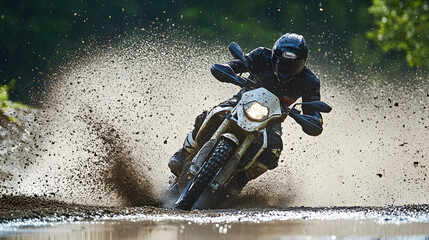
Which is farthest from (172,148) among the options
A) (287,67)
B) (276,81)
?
(287,67)

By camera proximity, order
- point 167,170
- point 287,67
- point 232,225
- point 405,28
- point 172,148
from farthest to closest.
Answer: point 405,28, point 172,148, point 167,170, point 287,67, point 232,225

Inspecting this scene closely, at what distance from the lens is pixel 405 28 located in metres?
23.5

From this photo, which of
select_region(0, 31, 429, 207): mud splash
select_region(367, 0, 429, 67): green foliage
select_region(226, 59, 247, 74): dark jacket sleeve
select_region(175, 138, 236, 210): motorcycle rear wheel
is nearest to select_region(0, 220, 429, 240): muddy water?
select_region(175, 138, 236, 210): motorcycle rear wheel

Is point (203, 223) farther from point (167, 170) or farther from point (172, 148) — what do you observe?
point (172, 148)

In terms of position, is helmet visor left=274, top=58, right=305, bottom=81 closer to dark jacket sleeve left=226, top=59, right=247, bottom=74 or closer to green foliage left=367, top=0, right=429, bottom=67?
dark jacket sleeve left=226, top=59, right=247, bottom=74

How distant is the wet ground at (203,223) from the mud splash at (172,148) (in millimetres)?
1863

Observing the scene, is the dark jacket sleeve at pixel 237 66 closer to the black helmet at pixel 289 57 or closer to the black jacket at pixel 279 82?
the black jacket at pixel 279 82

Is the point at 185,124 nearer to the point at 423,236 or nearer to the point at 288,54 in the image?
the point at 288,54

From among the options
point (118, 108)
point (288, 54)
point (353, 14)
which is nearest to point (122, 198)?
point (288, 54)

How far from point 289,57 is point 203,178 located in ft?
5.55

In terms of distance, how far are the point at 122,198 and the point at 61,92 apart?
17.3ft

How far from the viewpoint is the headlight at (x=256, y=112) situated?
8.92 meters

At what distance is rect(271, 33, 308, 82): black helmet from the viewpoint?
363 inches

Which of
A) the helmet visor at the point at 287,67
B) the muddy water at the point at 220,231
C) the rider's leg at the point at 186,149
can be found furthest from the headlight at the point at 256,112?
the muddy water at the point at 220,231
